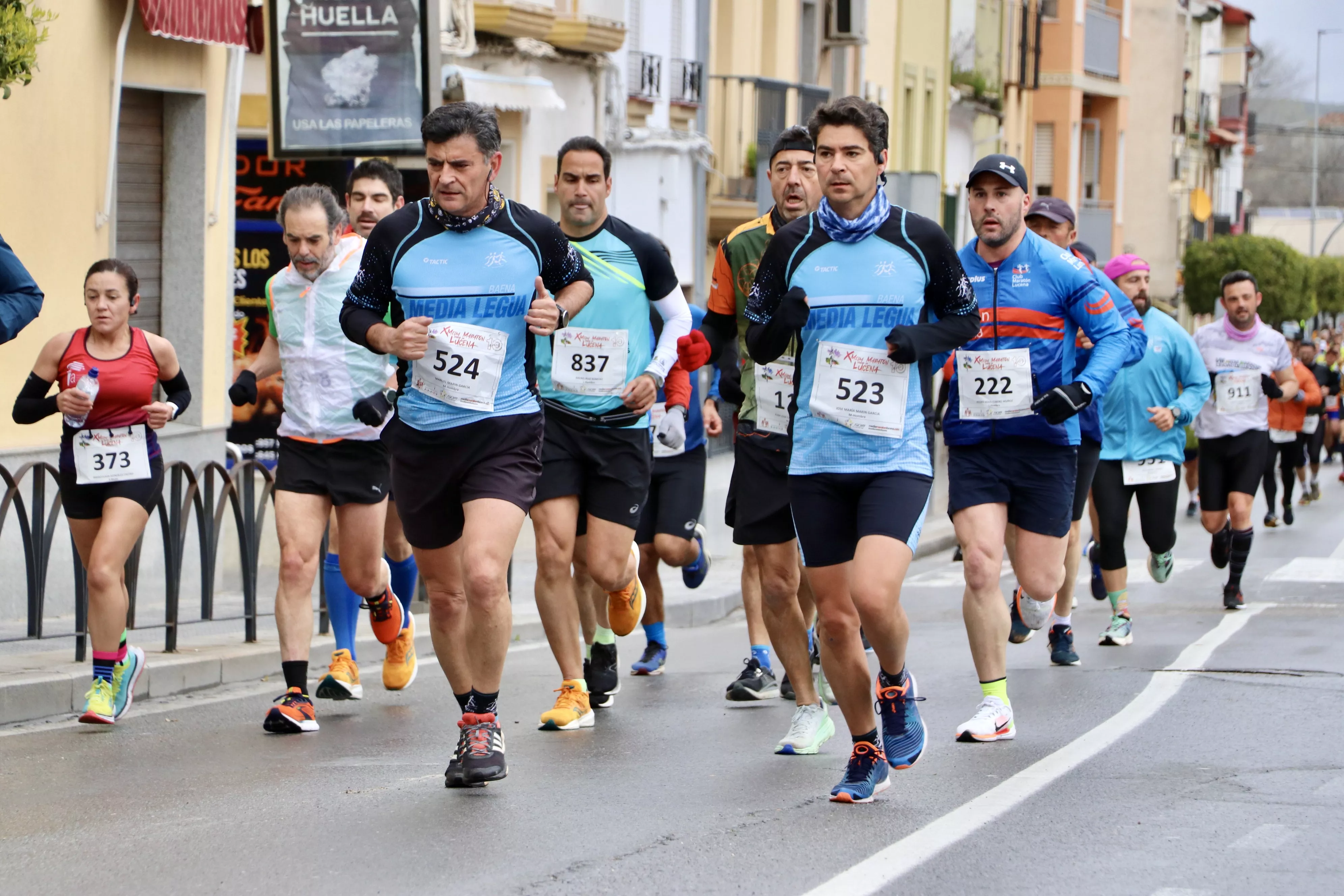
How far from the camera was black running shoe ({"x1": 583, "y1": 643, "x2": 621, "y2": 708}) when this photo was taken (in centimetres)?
920

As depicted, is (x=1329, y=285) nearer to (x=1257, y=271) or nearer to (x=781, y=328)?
(x=1257, y=271)

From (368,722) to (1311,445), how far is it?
65.8 feet

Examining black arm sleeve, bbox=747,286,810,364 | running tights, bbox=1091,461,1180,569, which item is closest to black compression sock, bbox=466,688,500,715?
black arm sleeve, bbox=747,286,810,364

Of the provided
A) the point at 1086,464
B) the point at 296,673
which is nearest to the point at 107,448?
the point at 296,673

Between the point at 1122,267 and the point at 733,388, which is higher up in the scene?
the point at 1122,267

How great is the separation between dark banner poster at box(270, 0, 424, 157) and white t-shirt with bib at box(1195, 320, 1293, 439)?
548 cm

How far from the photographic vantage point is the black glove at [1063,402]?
7.79 meters

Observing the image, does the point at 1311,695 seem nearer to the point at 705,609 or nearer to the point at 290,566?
the point at 290,566

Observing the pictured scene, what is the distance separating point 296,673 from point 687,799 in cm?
231

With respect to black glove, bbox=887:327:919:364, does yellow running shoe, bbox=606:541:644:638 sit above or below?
below

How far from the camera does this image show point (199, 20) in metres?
13.7

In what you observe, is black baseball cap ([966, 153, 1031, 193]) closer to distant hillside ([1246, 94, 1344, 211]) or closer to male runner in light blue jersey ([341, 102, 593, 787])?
male runner in light blue jersey ([341, 102, 593, 787])

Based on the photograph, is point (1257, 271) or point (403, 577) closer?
point (403, 577)

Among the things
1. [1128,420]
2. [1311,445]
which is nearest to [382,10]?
[1128,420]
